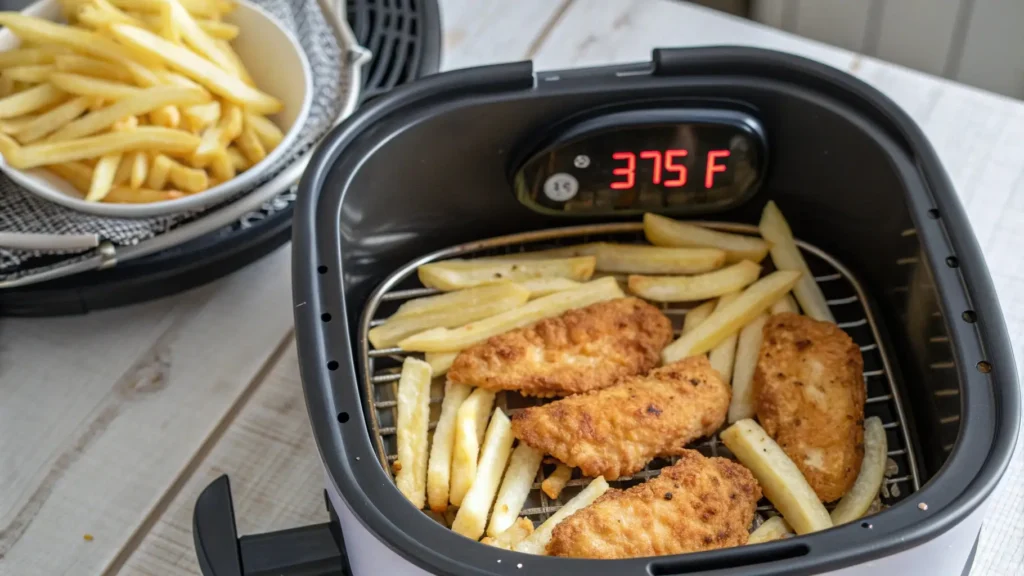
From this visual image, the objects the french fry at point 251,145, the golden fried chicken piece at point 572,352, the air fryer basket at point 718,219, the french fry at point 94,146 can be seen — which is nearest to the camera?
the air fryer basket at point 718,219

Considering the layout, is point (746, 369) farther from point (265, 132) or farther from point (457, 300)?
point (265, 132)

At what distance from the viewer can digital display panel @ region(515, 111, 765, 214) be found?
43.0 inches

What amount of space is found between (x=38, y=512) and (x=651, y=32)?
1.09 meters

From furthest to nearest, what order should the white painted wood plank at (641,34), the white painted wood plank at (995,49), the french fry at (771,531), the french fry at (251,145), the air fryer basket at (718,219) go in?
the white painted wood plank at (995,49), the white painted wood plank at (641,34), the french fry at (251,145), the french fry at (771,531), the air fryer basket at (718,219)

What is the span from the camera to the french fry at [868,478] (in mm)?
941

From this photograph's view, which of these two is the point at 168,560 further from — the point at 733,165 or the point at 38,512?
the point at 733,165

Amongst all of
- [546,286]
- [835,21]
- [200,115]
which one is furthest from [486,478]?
[835,21]

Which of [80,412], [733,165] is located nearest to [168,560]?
[80,412]

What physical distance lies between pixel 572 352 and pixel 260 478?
372 mm

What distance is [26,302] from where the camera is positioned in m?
1.18

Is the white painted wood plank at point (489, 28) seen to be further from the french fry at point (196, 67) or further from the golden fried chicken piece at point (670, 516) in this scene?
the golden fried chicken piece at point (670, 516)

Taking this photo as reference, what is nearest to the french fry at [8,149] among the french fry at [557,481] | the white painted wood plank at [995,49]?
the french fry at [557,481]

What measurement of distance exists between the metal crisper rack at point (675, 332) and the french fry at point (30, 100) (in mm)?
464

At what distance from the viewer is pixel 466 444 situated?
968mm
